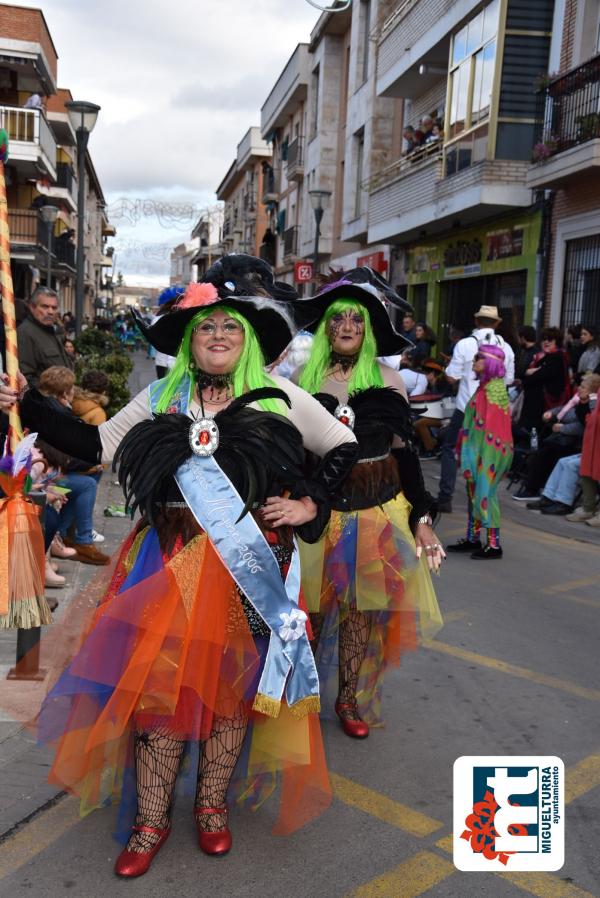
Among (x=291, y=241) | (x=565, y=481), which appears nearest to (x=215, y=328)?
(x=565, y=481)

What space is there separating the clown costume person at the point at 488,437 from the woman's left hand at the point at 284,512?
14.4ft

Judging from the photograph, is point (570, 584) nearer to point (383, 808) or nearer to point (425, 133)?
point (383, 808)

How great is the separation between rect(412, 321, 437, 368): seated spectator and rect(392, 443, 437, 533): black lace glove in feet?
34.0

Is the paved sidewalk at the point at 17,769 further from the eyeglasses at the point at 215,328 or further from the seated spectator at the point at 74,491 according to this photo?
the seated spectator at the point at 74,491

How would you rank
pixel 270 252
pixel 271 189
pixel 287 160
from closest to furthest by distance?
pixel 287 160, pixel 271 189, pixel 270 252

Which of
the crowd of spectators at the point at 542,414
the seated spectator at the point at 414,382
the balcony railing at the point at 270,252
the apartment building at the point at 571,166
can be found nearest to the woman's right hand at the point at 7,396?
the crowd of spectators at the point at 542,414

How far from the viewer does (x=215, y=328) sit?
A: 3.04 m

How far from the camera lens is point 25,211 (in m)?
33.1

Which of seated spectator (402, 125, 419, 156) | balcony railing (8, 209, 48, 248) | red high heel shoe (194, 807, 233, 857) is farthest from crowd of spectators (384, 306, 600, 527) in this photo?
balcony railing (8, 209, 48, 248)

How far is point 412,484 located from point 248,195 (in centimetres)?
5992

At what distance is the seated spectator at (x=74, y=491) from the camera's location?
6.27 meters

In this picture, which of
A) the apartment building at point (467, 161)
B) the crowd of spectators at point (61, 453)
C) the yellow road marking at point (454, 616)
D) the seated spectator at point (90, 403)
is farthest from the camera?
the apartment building at point (467, 161)

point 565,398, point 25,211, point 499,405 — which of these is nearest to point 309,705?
point 499,405

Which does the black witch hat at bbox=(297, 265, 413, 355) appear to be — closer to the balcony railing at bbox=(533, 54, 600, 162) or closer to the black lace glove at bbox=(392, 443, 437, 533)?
the black lace glove at bbox=(392, 443, 437, 533)
